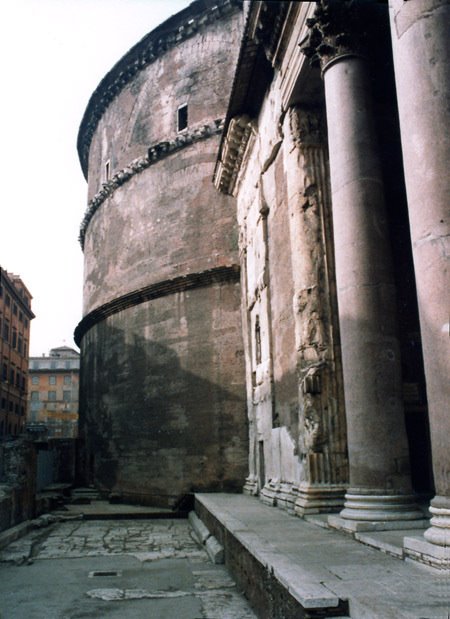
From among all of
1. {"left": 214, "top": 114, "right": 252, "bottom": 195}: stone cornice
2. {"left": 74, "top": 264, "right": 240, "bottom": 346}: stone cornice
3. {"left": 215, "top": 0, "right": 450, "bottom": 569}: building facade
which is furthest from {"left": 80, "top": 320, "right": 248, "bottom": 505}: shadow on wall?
{"left": 214, "top": 114, "right": 252, "bottom": 195}: stone cornice

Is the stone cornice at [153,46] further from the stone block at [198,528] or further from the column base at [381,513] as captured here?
the column base at [381,513]

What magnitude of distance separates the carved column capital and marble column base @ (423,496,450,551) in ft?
18.6

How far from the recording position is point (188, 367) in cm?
1648

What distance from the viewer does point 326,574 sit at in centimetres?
504

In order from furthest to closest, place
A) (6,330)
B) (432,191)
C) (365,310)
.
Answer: (6,330)
(365,310)
(432,191)

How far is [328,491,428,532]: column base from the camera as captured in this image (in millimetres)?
6742

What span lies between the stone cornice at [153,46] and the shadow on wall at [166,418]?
798 centimetres

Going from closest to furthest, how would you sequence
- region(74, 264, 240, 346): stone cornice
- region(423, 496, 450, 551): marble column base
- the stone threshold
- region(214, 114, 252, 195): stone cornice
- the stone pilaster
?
the stone threshold, region(423, 496, 450, 551): marble column base, the stone pilaster, region(214, 114, 252, 195): stone cornice, region(74, 264, 240, 346): stone cornice

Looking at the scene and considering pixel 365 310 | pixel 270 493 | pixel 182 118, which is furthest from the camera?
pixel 182 118

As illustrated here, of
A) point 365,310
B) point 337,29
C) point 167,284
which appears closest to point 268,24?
point 337,29

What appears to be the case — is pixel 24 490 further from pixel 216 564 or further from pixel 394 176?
pixel 394 176

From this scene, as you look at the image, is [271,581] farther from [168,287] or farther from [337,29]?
[168,287]

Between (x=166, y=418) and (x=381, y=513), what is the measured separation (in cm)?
1052

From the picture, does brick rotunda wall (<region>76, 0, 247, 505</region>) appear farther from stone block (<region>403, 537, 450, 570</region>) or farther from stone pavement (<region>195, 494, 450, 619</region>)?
stone block (<region>403, 537, 450, 570</region>)
